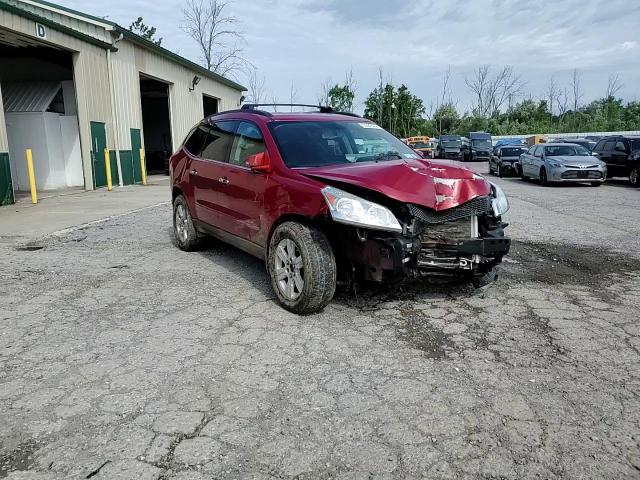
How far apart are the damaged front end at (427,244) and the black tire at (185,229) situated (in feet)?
9.91

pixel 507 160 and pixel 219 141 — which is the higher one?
pixel 219 141

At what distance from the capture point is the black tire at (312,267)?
423 cm

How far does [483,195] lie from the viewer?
14.6ft

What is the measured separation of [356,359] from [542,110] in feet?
228

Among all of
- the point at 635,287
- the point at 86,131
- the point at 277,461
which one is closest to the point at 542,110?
the point at 86,131

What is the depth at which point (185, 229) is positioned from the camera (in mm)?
6973

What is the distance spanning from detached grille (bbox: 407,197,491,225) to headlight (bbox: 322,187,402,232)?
0.22 metres

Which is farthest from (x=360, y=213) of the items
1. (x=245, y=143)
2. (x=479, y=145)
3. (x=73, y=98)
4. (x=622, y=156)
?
(x=479, y=145)

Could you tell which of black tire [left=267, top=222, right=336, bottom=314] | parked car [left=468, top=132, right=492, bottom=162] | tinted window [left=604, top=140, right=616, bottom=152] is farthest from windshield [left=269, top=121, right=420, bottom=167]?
parked car [left=468, top=132, right=492, bottom=162]

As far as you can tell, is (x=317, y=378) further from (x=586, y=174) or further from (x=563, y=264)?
(x=586, y=174)

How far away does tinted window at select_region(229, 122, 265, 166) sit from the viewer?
17.4 feet

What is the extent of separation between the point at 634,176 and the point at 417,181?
16.0 meters

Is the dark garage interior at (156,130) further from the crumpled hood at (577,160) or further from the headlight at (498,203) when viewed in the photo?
the headlight at (498,203)

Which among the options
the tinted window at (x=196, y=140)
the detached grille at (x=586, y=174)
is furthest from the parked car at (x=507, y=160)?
the tinted window at (x=196, y=140)
